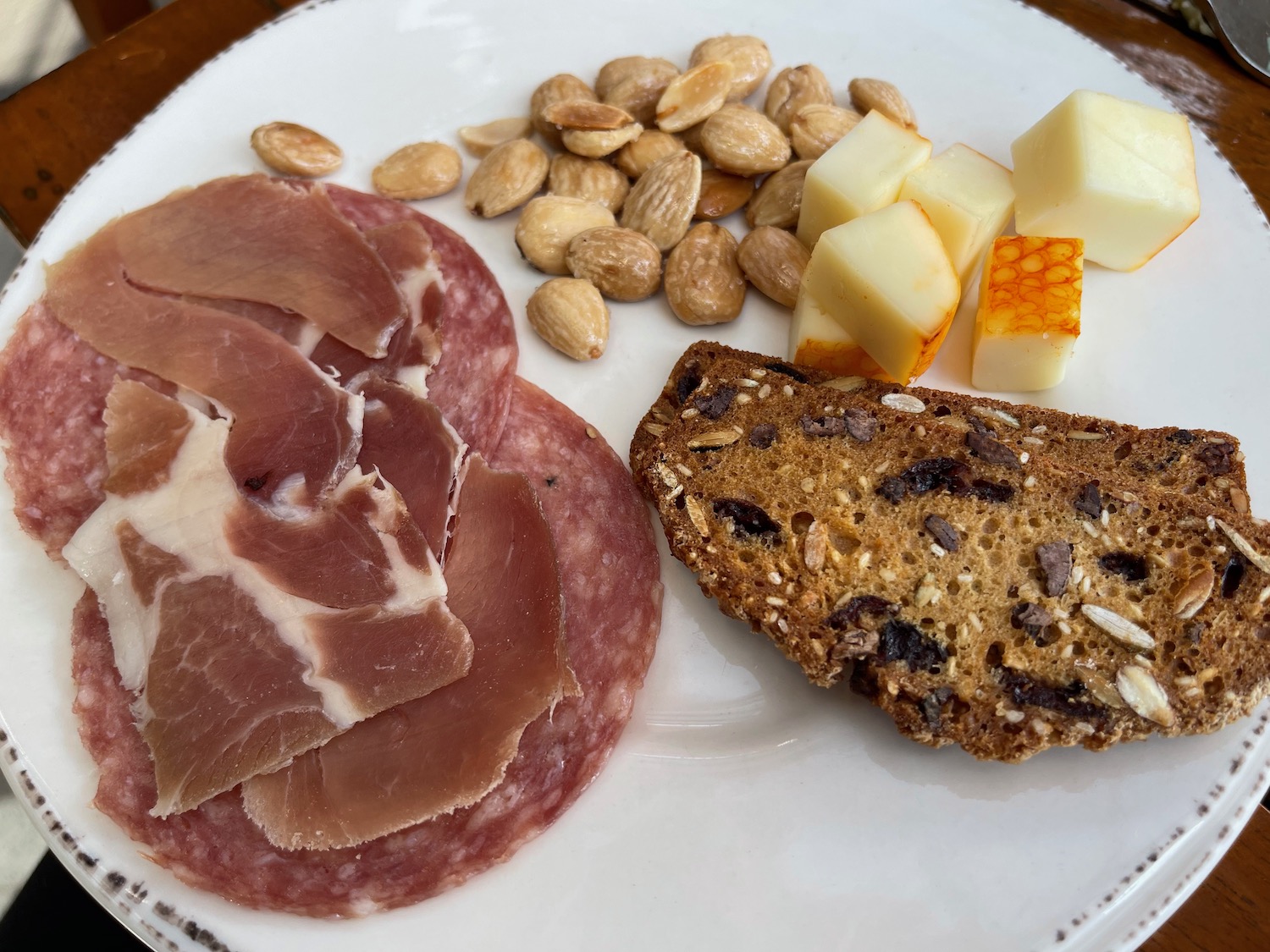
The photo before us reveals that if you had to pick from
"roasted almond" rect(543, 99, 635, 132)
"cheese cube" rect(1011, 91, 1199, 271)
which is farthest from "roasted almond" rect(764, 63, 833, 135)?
"cheese cube" rect(1011, 91, 1199, 271)

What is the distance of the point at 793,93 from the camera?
1.90 m

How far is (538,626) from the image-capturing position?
1339mm

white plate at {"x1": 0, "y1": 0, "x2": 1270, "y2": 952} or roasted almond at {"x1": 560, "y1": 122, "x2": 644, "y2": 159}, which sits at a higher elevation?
roasted almond at {"x1": 560, "y1": 122, "x2": 644, "y2": 159}

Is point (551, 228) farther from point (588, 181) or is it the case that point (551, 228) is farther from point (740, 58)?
point (740, 58)

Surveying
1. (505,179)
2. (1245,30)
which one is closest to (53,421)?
(505,179)

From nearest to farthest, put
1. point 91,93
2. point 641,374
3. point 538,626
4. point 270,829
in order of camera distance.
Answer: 1. point 270,829
2. point 538,626
3. point 641,374
4. point 91,93

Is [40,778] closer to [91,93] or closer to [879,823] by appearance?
[879,823]

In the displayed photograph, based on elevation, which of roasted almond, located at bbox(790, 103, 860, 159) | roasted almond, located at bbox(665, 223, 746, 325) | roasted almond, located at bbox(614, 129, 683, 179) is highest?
roasted almond, located at bbox(790, 103, 860, 159)

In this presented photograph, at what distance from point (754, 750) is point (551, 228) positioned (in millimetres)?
1027

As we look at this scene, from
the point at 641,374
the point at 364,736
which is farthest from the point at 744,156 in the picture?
the point at 364,736

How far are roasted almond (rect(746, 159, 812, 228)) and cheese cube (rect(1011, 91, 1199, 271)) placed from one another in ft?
1.33

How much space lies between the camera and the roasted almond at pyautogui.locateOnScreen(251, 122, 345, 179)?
5.90ft

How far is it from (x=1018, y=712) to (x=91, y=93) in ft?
7.26

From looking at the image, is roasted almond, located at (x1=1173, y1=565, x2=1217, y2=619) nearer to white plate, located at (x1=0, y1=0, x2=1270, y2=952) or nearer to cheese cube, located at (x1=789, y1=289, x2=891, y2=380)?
white plate, located at (x1=0, y1=0, x2=1270, y2=952)
